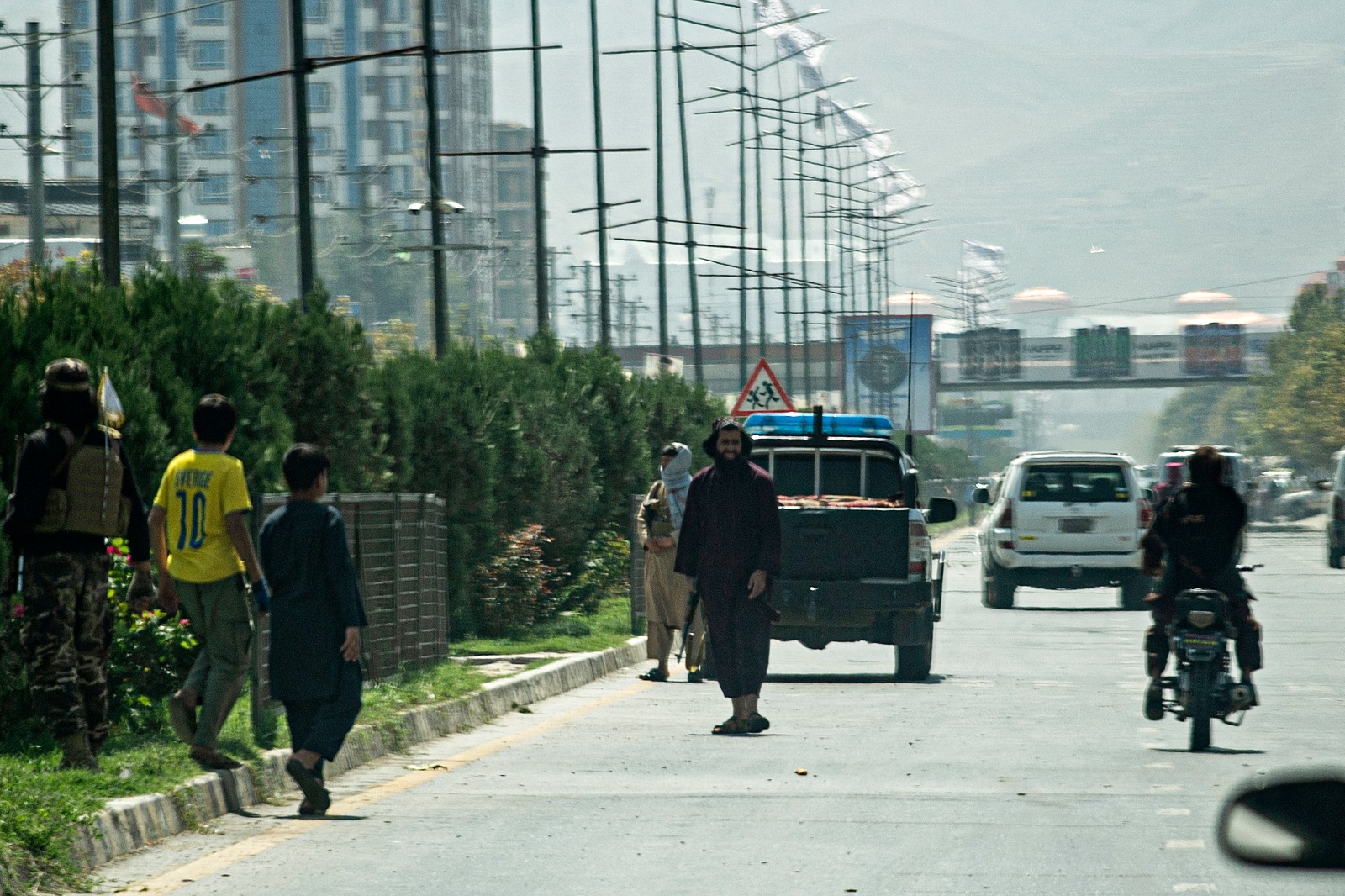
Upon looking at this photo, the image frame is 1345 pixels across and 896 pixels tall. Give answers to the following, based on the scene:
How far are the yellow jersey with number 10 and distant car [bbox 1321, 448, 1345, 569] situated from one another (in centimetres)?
3037

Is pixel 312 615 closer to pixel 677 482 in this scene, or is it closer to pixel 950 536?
pixel 677 482

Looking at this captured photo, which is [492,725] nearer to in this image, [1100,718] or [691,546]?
[691,546]

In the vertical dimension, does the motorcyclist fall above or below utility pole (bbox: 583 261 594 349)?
below

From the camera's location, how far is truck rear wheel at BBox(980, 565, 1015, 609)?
28.7 m

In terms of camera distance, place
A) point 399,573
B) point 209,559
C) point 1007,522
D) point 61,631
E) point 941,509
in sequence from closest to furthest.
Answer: point 61,631 < point 209,559 < point 399,573 < point 941,509 < point 1007,522

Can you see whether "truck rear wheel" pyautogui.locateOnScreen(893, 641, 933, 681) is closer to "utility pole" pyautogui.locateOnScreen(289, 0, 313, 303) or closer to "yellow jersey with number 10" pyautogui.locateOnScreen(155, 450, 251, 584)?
"utility pole" pyautogui.locateOnScreen(289, 0, 313, 303)

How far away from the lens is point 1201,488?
471 inches

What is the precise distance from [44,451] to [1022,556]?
20.4 meters

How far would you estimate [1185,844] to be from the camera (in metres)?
8.37

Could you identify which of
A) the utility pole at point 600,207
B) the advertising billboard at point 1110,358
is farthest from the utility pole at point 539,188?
the advertising billboard at point 1110,358

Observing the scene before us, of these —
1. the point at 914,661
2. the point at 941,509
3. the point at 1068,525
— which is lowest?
the point at 914,661

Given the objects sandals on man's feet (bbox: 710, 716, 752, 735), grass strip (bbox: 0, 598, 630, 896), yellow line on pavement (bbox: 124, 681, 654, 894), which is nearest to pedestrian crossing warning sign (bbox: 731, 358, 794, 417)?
grass strip (bbox: 0, 598, 630, 896)

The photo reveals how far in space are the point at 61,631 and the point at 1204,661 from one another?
603cm

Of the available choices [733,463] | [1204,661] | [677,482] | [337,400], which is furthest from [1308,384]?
[1204,661]
